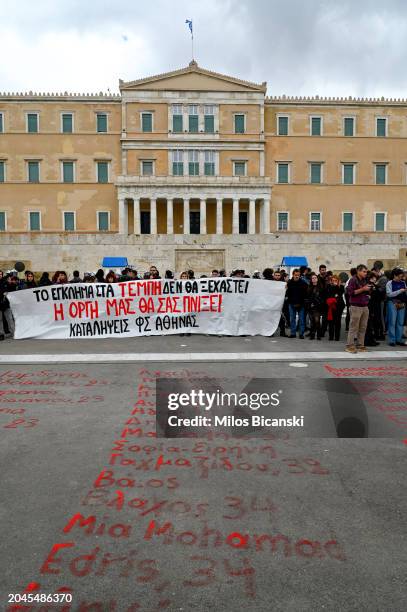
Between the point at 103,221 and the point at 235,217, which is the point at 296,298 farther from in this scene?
the point at 103,221

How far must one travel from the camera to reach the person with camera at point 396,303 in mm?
10742

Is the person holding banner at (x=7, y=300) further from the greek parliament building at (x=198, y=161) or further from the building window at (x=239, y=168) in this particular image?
the building window at (x=239, y=168)

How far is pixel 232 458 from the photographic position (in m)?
4.34

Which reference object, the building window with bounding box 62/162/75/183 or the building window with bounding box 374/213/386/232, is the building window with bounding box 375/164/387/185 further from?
the building window with bounding box 62/162/75/183

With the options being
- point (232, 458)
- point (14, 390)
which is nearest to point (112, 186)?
point (14, 390)

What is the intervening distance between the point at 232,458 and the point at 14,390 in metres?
3.87

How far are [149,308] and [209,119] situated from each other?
39.6 m

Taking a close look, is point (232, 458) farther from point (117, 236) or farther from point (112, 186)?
point (112, 186)

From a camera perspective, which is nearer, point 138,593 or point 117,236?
point 138,593

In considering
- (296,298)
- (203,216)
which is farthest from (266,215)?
(296,298)

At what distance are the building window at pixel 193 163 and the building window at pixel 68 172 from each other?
11.5 metres

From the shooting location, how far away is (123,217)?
45.8 meters

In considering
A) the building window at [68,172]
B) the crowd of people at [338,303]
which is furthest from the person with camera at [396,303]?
the building window at [68,172]

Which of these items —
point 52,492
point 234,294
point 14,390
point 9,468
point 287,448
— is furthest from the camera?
point 234,294
